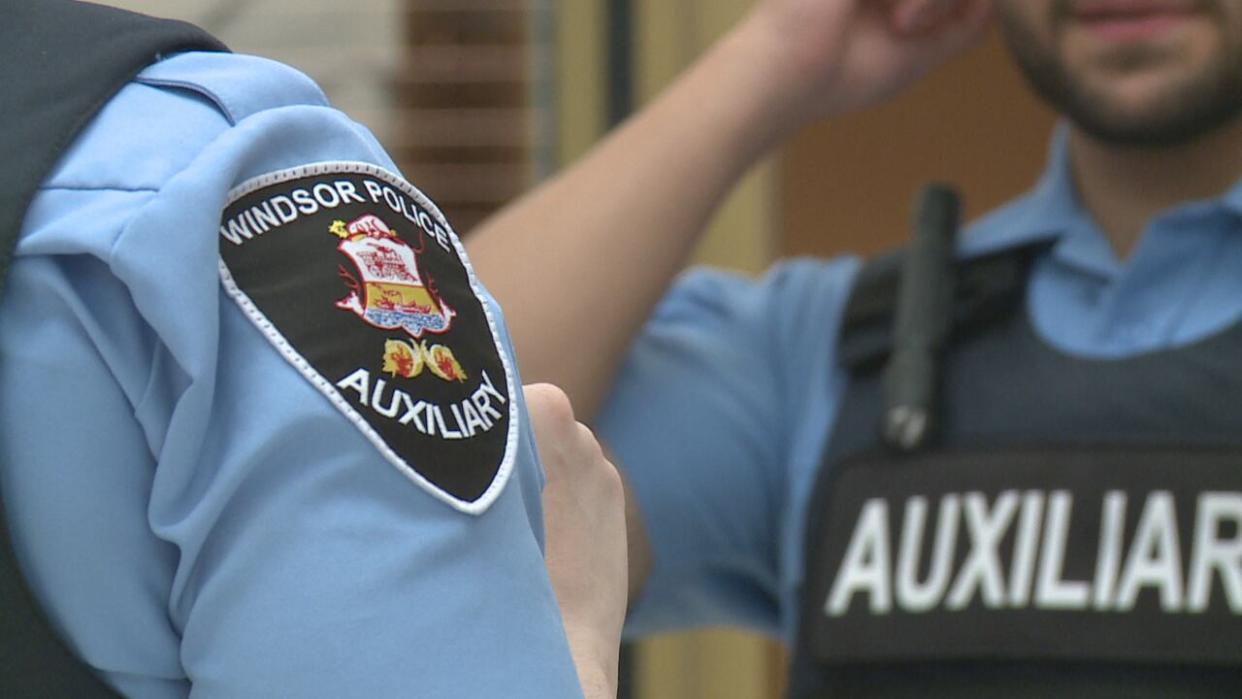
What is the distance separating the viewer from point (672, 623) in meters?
1.56

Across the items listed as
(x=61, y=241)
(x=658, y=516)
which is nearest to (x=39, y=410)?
(x=61, y=241)

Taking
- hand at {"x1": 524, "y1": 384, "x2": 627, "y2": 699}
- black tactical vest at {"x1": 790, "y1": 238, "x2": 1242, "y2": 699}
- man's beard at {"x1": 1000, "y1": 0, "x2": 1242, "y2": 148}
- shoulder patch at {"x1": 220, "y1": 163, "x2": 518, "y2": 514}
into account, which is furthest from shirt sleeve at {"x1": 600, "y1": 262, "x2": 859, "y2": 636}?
shoulder patch at {"x1": 220, "y1": 163, "x2": 518, "y2": 514}

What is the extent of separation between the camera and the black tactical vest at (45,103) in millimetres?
389

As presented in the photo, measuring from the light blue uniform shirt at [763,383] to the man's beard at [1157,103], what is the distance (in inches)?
2.5

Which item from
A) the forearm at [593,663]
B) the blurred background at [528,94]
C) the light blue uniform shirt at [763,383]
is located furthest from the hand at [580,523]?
the blurred background at [528,94]

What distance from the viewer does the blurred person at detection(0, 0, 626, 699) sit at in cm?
38

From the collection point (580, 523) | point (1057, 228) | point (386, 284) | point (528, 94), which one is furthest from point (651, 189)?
point (386, 284)

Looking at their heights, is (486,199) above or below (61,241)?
below

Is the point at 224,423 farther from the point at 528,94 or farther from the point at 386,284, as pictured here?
the point at 528,94

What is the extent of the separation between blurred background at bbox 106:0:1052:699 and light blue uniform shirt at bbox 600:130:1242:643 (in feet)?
1.11

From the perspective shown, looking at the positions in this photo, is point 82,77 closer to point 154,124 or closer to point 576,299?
point 154,124

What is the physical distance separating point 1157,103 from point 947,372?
27 centimetres

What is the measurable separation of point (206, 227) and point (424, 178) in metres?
1.52

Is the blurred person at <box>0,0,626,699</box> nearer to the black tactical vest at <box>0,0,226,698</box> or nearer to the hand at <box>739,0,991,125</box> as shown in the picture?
the black tactical vest at <box>0,0,226,698</box>
